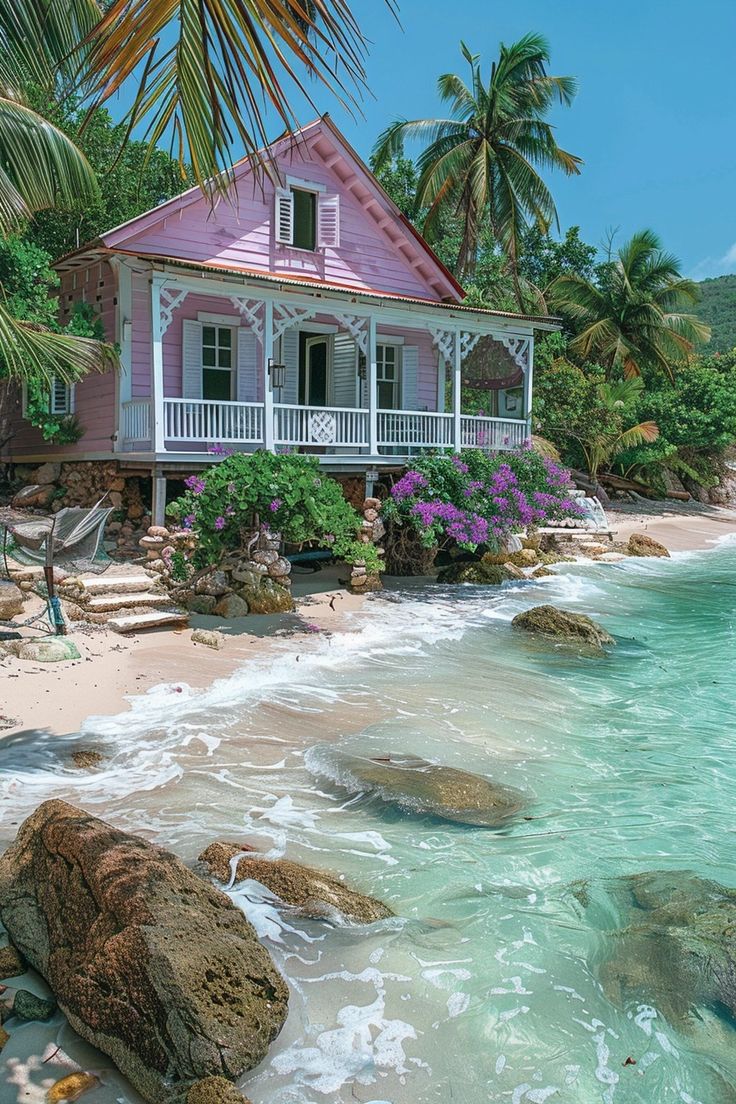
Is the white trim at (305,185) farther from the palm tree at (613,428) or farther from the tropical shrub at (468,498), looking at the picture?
the palm tree at (613,428)

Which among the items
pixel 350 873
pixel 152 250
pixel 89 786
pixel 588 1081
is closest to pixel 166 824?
pixel 89 786

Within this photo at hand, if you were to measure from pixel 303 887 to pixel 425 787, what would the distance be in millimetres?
1886

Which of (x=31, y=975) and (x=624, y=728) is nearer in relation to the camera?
(x=31, y=975)

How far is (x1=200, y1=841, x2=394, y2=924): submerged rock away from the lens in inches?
182

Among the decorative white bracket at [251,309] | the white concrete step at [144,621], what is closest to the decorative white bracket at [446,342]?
the decorative white bracket at [251,309]

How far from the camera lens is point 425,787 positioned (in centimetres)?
643

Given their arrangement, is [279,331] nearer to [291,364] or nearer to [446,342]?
[291,364]

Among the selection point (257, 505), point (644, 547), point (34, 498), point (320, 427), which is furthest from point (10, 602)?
point (644, 547)

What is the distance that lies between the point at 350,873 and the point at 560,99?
27.1 metres

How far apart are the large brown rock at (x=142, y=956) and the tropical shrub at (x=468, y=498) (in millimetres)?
10877

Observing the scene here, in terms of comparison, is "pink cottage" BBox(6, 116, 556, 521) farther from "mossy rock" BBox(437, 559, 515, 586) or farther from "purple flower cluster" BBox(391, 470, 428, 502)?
"mossy rock" BBox(437, 559, 515, 586)

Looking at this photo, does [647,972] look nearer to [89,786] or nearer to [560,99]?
[89,786]

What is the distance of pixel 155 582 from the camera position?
478 inches

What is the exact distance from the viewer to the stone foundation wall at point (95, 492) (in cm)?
1509
